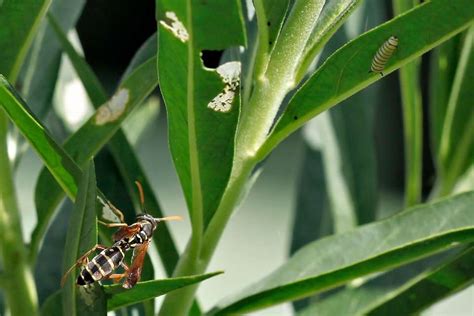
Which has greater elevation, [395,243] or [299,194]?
[299,194]

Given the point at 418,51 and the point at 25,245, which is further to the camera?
the point at 25,245

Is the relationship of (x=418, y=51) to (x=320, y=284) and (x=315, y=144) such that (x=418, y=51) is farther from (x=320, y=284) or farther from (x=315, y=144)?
(x=315, y=144)

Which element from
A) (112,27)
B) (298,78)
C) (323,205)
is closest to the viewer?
(298,78)

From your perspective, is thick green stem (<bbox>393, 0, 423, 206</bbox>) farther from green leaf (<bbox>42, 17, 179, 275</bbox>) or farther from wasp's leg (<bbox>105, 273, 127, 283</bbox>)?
wasp's leg (<bbox>105, 273, 127, 283</bbox>)

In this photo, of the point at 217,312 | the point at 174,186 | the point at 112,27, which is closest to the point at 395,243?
the point at 217,312

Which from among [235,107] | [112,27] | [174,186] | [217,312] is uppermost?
[112,27]

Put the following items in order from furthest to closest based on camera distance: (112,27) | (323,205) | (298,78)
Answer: (112,27), (323,205), (298,78)

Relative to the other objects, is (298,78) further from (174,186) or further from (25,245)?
(174,186)

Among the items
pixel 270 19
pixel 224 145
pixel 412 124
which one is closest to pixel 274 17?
pixel 270 19
